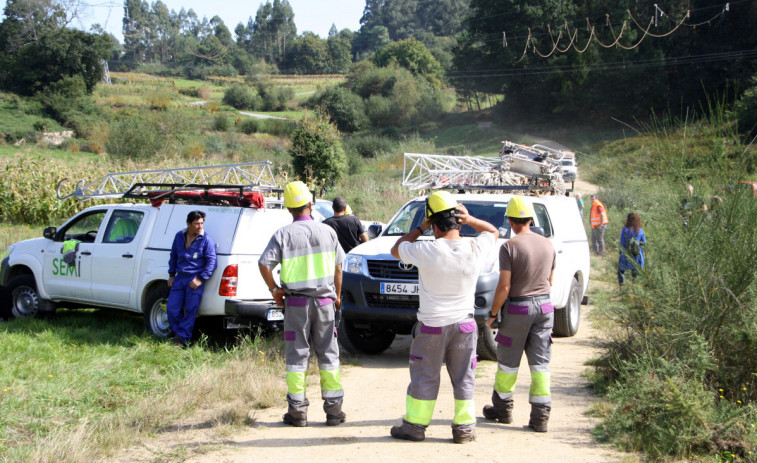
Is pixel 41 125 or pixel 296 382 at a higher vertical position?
pixel 41 125

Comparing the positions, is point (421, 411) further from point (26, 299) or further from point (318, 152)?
point (318, 152)

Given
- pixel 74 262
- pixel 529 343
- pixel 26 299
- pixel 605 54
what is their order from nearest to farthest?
pixel 529 343 < pixel 74 262 < pixel 26 299 < pixel 605 54

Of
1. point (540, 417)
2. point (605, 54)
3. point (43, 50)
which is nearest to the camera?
point (540, 417)

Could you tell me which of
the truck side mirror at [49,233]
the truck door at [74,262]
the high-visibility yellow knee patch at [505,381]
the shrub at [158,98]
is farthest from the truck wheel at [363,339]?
the shrub at [158,98]

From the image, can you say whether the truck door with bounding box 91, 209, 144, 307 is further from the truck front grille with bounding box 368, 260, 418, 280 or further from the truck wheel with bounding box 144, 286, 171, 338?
the truck front grille with bounding box 368, 260, 418, 280

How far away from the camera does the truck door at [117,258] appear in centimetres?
869

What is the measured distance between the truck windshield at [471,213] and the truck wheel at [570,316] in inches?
66.9

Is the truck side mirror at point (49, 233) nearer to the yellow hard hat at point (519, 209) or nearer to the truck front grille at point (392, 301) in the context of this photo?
the truck front grille at point (392, 301)

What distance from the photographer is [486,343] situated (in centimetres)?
738

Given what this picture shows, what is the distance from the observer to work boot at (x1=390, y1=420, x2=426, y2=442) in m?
5.06

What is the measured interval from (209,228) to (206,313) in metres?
1.04

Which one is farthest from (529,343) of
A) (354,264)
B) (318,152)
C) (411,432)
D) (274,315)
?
(318,152)

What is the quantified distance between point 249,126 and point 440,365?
62.4 meters

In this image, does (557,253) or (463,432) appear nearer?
(463,432)
